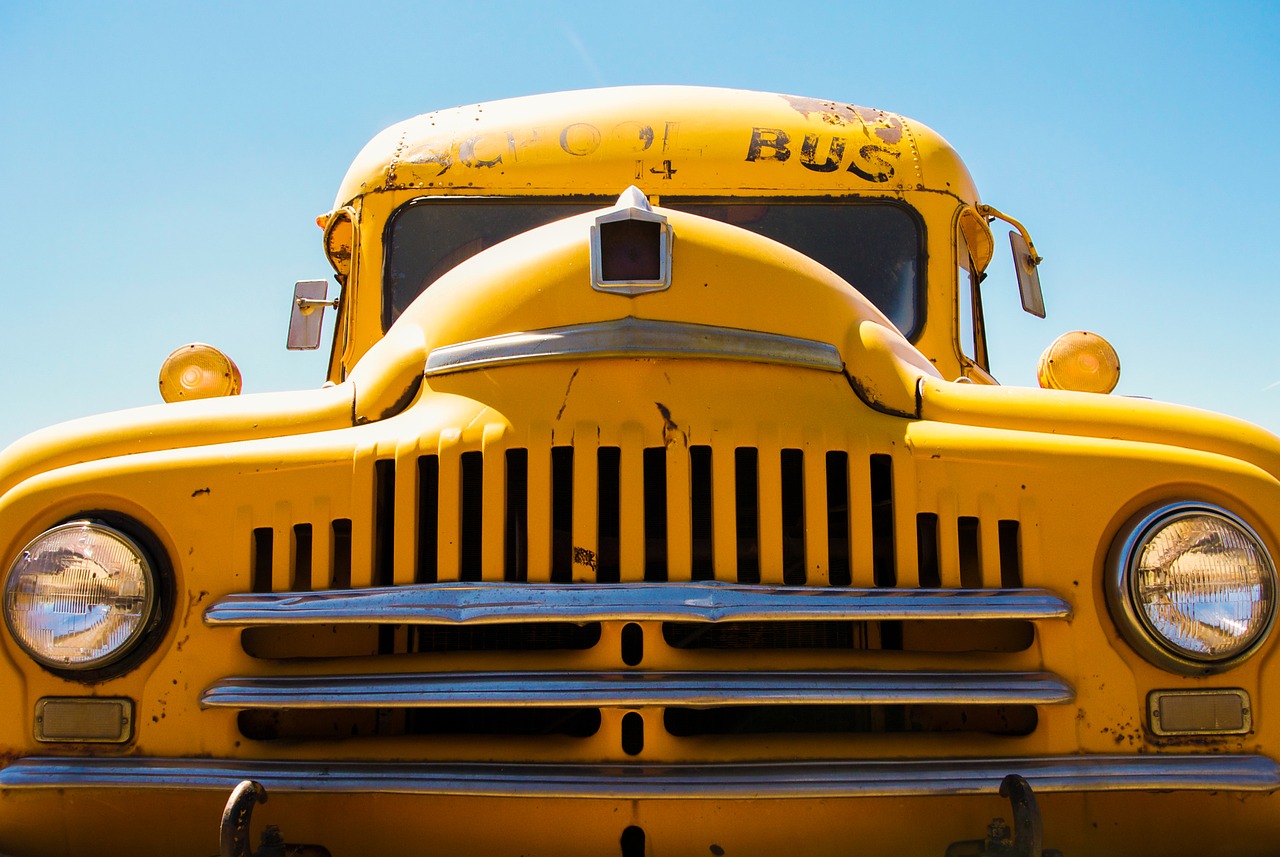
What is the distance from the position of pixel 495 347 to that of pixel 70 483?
90cm

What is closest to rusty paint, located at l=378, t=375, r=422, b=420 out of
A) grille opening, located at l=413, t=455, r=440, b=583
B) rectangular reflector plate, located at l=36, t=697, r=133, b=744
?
grille opening, located at l=413, t=455, r=440, b=583

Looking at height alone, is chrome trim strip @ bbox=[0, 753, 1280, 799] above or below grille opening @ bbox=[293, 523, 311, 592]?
below

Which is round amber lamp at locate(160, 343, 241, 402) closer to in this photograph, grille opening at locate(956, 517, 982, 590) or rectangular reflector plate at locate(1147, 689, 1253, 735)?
grille opening at locate(956, 517, 982, 590)

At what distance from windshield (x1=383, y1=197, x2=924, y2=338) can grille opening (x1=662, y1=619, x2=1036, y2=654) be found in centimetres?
161

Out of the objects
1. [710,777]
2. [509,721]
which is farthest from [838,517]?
[509,721]

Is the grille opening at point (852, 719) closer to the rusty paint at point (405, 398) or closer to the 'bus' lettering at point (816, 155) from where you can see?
the rusty paint at point (405, 398)

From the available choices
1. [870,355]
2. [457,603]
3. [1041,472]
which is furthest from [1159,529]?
[457,603]

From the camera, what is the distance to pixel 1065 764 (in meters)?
2.04

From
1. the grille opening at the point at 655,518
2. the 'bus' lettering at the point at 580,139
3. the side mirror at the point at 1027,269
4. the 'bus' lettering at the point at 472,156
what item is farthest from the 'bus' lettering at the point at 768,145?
the grille opening at the point at 655,518

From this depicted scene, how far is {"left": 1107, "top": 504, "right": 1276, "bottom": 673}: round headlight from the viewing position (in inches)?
78.5

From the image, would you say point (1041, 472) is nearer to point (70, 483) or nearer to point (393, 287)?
point (70, 483)

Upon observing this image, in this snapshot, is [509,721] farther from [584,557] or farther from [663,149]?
[663,149]

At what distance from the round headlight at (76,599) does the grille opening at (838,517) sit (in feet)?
4.56

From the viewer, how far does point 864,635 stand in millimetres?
2336
